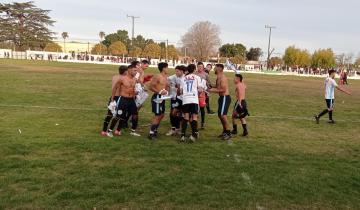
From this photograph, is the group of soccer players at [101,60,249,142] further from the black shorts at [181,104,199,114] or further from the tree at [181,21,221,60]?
the tree at [181,21,221,60]

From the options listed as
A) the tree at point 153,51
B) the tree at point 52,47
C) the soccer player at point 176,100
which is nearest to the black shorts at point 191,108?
the soccer player at point 176,100

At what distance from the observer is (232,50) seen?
130250 mm

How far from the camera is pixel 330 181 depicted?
7250mm

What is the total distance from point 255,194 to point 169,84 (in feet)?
17.1

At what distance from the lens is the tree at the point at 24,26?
105 metres

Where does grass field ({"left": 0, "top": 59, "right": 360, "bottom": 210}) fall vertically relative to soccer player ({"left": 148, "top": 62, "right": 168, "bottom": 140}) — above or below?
below

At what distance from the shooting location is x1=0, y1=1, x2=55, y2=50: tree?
346ft

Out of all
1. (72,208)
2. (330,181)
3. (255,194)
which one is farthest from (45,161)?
(330,181)

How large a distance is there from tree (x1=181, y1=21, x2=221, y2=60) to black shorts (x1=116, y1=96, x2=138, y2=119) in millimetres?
96200

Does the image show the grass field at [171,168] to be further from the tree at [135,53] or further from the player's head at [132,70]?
the tree at [135,53]

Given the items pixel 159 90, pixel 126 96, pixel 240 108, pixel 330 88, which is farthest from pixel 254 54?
Result: pixel 126 96

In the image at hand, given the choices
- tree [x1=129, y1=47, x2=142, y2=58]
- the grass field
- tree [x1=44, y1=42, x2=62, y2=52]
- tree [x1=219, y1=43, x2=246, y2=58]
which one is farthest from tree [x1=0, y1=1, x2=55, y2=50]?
the grass field

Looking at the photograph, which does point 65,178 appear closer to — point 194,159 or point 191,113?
point 194,159

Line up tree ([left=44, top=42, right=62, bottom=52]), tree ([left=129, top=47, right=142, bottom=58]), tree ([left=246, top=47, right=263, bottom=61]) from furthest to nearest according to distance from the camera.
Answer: tree ([left=246, top=47, right=263, bottom=61]) → tree ([left=44, top=42, right=62, bottom=52]) → tree ([left=129, top=47, right=142, bottom=58])
